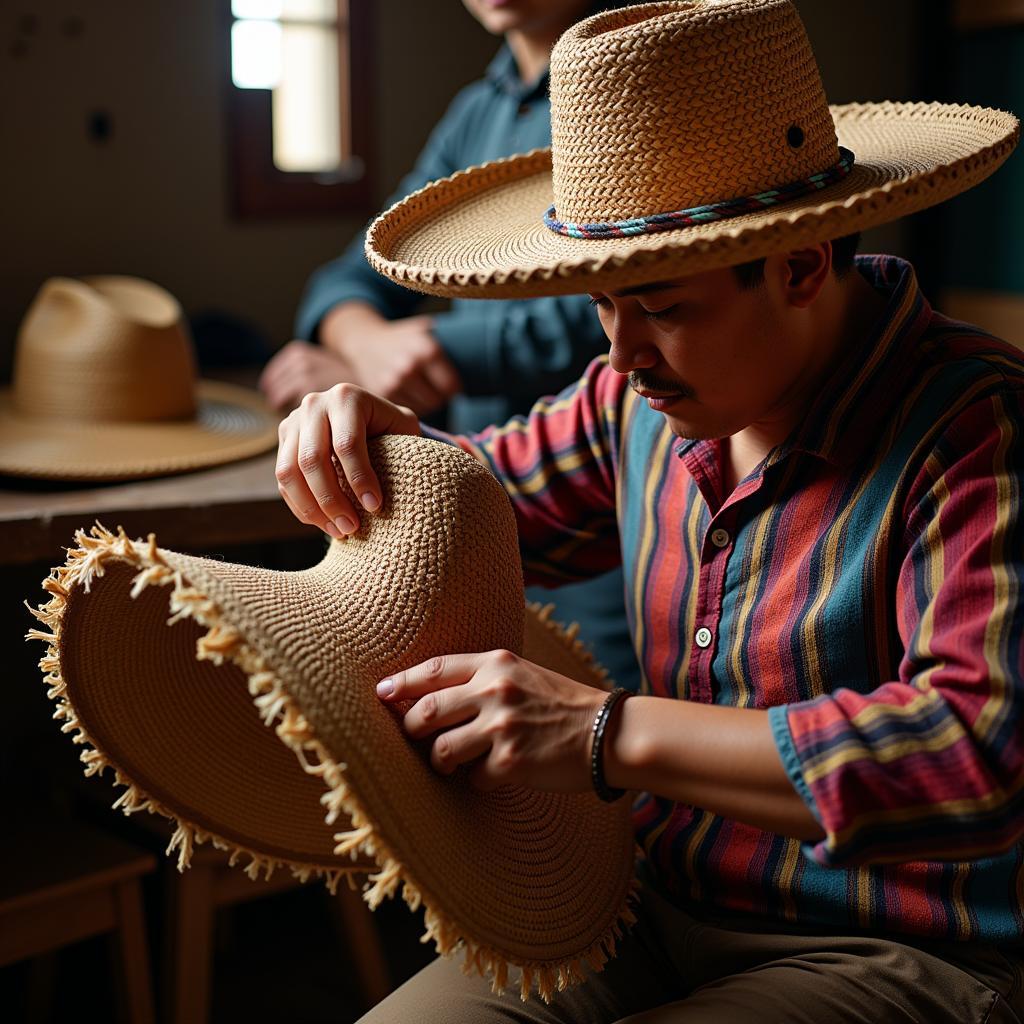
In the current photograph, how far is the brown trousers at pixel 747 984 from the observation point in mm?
925

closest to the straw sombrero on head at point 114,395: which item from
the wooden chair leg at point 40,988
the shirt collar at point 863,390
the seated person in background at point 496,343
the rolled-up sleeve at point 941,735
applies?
the seated person in background at point 496,343

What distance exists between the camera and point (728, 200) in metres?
0.90

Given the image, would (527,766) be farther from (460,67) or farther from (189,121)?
(460,67)

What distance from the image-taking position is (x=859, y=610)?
0.94 m

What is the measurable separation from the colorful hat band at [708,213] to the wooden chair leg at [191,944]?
1.02 metres

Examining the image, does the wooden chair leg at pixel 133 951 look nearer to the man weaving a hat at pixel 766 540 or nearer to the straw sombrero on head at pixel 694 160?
the man weaving a hat at pixel 766 540

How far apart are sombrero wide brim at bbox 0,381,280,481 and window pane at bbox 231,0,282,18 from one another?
927 mm

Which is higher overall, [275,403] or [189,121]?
[189,121]

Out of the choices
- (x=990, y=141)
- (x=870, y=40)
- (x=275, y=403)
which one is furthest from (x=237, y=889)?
(x=870, y=40)

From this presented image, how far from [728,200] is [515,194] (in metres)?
0.34

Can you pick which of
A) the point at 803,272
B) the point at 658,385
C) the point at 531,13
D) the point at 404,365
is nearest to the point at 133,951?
the point at 404,365

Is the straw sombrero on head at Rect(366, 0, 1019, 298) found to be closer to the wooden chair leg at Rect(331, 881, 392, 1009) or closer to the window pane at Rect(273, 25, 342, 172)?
the wooden chair leg at Rect(331, 881, 392, 1009)

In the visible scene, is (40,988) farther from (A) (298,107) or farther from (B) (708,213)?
(A) (298,107)

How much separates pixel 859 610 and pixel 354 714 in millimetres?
390
